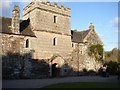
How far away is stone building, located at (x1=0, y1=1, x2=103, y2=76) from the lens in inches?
1037

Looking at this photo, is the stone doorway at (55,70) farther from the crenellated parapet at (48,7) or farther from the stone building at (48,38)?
the crenellated parapet at (48,7)

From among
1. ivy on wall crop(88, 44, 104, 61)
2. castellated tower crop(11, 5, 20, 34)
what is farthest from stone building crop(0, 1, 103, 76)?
ivy on wall crop(88, 44, 104, 61)

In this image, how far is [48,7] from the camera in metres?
30.0

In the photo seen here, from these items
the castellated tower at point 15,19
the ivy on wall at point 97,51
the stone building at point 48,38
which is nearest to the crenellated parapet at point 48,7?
the stone building at point 48,38

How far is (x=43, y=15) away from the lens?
2938cm

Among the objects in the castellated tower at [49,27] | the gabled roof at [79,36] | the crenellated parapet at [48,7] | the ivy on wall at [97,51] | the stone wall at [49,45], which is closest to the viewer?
the stone wall at [49,45]

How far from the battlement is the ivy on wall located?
7.42 meters

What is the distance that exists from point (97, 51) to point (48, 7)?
39.0 ft

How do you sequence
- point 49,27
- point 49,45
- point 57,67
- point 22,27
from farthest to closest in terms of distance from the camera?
point 57,67 < point 49,27 < point 49,45 < point 22,27

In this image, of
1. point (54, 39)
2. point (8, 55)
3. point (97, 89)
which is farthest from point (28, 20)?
point (97, 89)

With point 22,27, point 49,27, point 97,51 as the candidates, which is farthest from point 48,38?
point 97,51

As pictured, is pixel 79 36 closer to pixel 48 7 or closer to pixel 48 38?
pixel 48 38

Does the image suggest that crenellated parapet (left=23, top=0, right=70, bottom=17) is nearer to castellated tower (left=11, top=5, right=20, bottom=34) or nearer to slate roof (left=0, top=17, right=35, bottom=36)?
slate roof (left=0, top=17, right=35, bottom=36)

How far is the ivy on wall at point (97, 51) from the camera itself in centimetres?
3497
